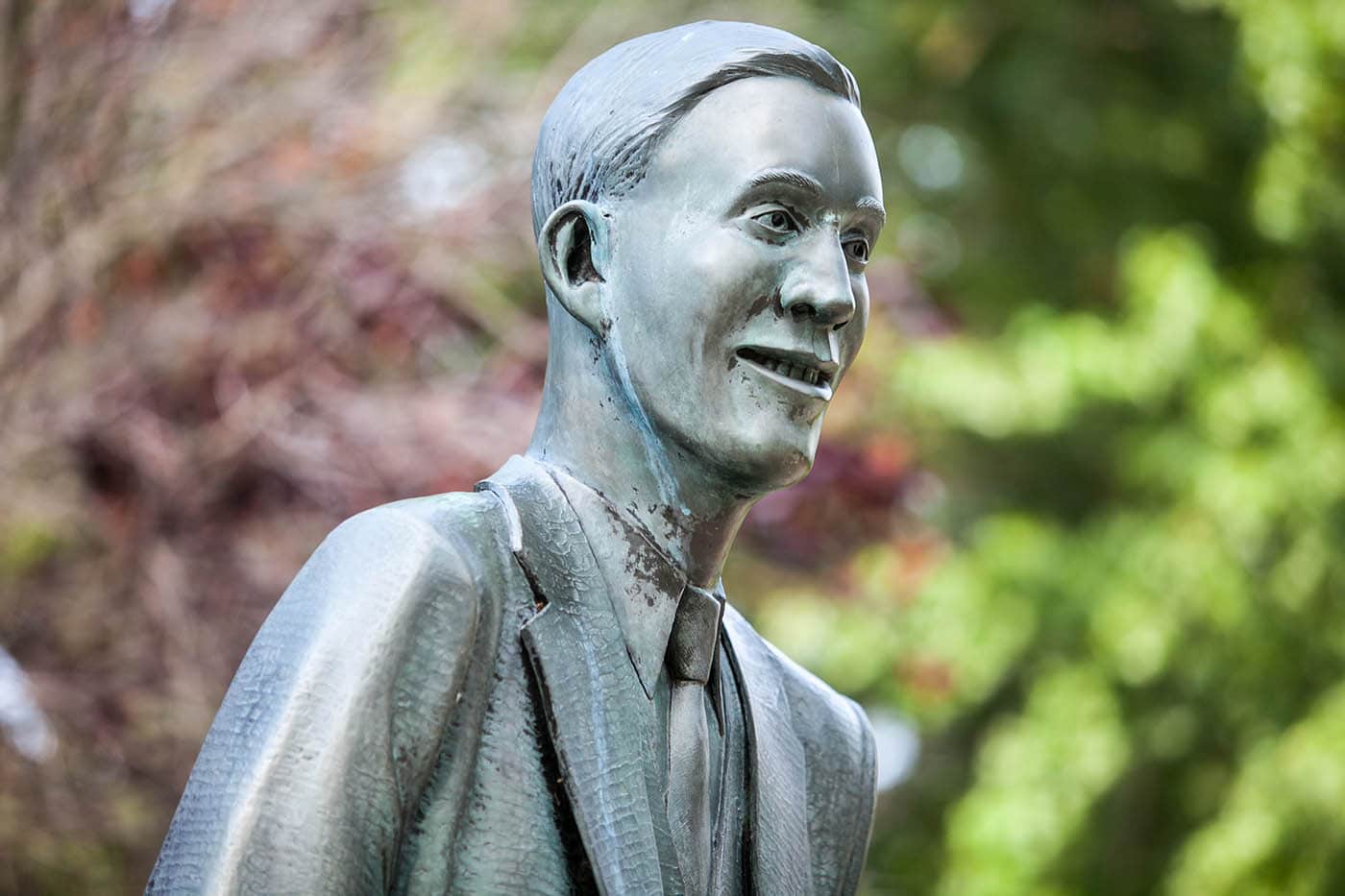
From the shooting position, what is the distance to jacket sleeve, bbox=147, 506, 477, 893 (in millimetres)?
1784

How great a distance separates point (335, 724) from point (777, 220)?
72 cm

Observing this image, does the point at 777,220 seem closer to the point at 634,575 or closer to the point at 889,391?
the point at 634,575

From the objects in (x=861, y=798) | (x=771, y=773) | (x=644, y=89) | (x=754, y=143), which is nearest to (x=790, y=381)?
(x=754, y=143)

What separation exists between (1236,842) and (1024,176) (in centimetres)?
402

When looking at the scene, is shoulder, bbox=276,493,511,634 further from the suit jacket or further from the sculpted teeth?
the sculpted teeth

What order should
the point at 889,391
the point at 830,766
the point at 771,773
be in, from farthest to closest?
the point at 889,391
the point at 830,766
the point at 771,773

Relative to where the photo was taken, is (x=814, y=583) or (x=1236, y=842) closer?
(x=1236, y=842)

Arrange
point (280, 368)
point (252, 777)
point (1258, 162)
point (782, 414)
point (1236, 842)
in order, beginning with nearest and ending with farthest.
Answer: point (252, 777)
point (782, 414)
point (280, 368)
point (1236, 842)
point (1258, 162)

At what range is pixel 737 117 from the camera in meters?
2.08

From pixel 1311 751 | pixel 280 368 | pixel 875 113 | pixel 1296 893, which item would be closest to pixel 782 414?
pixel 280 368

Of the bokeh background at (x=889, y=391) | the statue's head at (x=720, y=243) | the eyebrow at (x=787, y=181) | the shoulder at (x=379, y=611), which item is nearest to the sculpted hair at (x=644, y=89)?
the statue's head at (x=720, y=243)

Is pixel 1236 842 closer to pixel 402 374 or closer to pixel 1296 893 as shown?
pixel 1296 893

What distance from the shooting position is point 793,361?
6.83ft

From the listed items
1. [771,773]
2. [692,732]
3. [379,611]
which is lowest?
[771,773]
